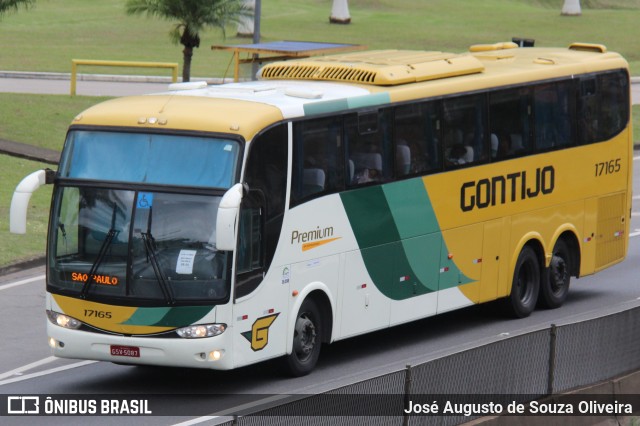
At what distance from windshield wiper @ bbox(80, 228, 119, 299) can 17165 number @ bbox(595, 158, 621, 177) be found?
28.6ft

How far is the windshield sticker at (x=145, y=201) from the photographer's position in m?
13.7

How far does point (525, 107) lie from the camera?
18.6 m

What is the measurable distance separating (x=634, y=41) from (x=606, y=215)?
155 ft

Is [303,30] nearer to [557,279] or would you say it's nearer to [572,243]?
[572,243]

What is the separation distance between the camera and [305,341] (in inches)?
588

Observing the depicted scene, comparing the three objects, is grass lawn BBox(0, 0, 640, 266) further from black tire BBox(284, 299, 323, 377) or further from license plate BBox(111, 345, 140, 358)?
license plate BBox(111, 345, 140, 358)

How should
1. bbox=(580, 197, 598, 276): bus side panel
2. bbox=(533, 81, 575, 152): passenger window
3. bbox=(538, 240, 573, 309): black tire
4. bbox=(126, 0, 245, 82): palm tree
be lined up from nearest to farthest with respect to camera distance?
1. bbox=(533, 81, 575, 152): passenger window
2. bbox=(538, 240, 573, 309): black tire
3. bbox=(580, 197, 598, 276): bus side panel
4. bbox=(126, 0, 245, 82): palm tree

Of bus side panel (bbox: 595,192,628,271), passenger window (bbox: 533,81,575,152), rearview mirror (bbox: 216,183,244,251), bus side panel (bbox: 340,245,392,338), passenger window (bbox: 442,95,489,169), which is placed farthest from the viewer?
bus side panel (bbox: 595,192,628,271)

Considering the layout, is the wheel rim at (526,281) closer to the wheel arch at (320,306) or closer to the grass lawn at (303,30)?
the wheel arch at (320,306)

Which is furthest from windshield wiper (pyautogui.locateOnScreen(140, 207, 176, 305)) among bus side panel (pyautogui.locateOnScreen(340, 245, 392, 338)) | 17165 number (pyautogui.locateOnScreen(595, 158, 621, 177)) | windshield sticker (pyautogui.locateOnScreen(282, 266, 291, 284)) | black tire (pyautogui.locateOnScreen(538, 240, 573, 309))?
17165 number (pyautogui.locateOnScreen(595, 158, 621, 177))

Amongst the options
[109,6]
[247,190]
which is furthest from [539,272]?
[109,6]

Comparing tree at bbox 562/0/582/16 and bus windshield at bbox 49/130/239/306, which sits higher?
bus windshield at bbox 49/130/239/306

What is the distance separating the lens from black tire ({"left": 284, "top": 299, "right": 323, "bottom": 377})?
14.8m

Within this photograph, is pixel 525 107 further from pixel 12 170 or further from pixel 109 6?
pixel 109 6
